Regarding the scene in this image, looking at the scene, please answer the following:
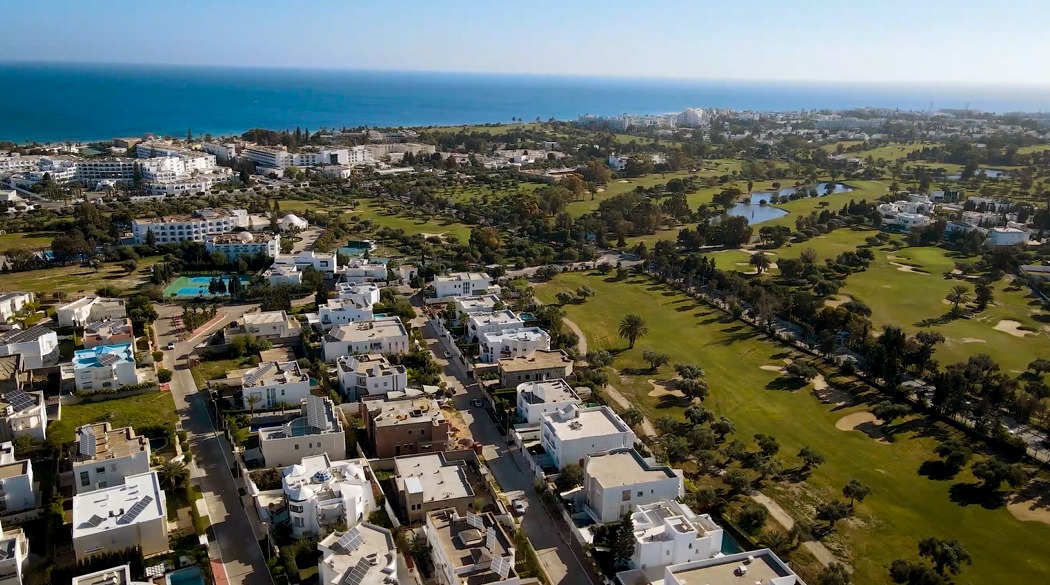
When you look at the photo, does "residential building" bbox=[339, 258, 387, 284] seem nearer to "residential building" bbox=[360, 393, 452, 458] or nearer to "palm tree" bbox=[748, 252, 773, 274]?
"residential building" bbox=[360, 393, 452, 458]

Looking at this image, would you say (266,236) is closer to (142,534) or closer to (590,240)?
(590,240)

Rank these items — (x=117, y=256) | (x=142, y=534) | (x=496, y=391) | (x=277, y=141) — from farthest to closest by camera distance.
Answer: (x=277, y=141)
(x=117, y=256)
(x=496, y=391)
(x=142, y=534)

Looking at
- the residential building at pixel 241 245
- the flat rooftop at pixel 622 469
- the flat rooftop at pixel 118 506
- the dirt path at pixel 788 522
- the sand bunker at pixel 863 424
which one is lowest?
the dirt path at pixel 788 522

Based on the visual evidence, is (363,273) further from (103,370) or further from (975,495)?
(975,495)


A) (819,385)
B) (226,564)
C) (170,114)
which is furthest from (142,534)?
(170,114)

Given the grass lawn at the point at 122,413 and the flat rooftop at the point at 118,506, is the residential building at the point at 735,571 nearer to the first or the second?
the flat rooftop at the point at 118,506

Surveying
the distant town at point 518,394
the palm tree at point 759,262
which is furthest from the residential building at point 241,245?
the palm tree at point 759,262

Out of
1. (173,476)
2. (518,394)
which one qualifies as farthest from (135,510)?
(518,394)
